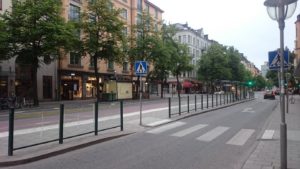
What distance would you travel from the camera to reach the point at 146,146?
962cm

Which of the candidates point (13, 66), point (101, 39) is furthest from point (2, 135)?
point (101, 39)

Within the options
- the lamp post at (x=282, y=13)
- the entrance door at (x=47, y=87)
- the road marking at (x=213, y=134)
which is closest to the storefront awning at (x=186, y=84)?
the entrance door at (x=47, y=87)

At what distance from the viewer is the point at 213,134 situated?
12.2m

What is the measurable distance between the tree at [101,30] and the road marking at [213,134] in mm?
25452

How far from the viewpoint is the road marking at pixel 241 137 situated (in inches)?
416

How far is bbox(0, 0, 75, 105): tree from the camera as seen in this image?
28.0 metres

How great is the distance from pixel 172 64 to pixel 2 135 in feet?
142

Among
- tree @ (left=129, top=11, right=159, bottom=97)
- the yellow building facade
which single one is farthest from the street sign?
tree @ (left=129, top=11, right=159, bottom=97)

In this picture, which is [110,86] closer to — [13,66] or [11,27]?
[13,66]

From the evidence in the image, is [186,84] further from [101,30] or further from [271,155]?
[271,155]

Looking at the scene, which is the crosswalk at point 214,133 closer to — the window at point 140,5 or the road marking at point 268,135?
the road marking at point 268,135

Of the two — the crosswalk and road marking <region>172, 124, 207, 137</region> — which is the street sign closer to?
the crosswalk

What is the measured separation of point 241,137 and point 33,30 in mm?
21406

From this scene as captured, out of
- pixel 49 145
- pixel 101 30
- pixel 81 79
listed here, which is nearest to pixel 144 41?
→ pixel 101 30
